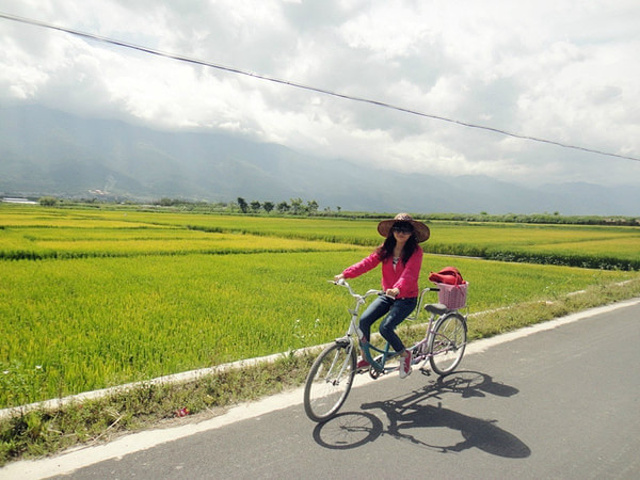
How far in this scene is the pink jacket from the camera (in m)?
3.88

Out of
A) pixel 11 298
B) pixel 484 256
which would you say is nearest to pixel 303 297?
pixel 11 298

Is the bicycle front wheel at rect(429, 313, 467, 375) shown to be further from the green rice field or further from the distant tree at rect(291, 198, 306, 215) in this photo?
the distant tree at rect(291, 198, 306, 215)

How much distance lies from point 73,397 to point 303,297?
567 centimetres

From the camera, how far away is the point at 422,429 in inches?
137

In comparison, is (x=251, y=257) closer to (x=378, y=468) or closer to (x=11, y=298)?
(x=11, y=298)

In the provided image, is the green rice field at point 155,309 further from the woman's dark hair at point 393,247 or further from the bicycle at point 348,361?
the woman's dark hair at point 393,247

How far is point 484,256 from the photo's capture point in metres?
24.8

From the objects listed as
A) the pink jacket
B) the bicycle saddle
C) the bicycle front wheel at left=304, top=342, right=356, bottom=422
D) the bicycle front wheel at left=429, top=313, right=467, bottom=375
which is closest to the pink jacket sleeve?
the pink jacket

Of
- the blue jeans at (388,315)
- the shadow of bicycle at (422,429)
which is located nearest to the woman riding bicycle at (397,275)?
the blue jeans at (388,315)

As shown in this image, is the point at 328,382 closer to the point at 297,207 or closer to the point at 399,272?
the point at 399,272

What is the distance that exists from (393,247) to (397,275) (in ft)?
0.91

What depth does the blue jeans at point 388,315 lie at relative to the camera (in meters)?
3.88

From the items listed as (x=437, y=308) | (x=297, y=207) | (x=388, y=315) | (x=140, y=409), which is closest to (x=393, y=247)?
(x=388, y=315)

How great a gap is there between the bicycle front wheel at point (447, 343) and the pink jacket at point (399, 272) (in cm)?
87
